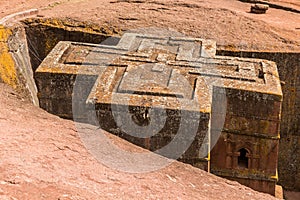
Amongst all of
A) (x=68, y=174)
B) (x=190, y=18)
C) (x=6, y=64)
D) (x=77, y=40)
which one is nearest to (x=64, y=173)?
(x=68, y=174)

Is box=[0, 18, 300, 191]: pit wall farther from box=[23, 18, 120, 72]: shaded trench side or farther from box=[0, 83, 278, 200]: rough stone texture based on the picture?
box=[0, 83, 278, 200]: rough stone texture

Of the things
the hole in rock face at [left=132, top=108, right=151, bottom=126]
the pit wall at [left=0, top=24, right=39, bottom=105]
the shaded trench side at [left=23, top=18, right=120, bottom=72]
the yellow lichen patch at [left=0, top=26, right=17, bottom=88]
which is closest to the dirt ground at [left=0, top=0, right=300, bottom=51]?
the shaded trench side at [left=23, top=18, right=120, bottom=72]

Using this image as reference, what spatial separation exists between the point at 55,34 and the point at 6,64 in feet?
5.06

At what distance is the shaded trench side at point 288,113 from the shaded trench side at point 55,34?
278cm

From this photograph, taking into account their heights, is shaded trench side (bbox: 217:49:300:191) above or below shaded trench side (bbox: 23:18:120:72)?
below

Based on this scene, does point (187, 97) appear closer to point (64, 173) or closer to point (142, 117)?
point (142, 117)

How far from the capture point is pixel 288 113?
9109 mm

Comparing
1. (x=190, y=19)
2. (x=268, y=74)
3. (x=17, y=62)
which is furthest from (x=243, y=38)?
(x=17, y=62)

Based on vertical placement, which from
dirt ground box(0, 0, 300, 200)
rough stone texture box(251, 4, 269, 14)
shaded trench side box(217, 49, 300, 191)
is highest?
dirt ground box(0, 0, 300, 200)

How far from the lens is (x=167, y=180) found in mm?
4473

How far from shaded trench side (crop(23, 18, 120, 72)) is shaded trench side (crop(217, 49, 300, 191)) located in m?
2.78

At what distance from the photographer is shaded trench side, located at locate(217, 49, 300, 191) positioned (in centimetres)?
884

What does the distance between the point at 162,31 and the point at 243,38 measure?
6.14ft

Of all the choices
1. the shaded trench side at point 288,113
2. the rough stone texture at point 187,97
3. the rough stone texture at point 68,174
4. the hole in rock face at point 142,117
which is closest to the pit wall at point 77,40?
the shaded trench side at point 288,113
